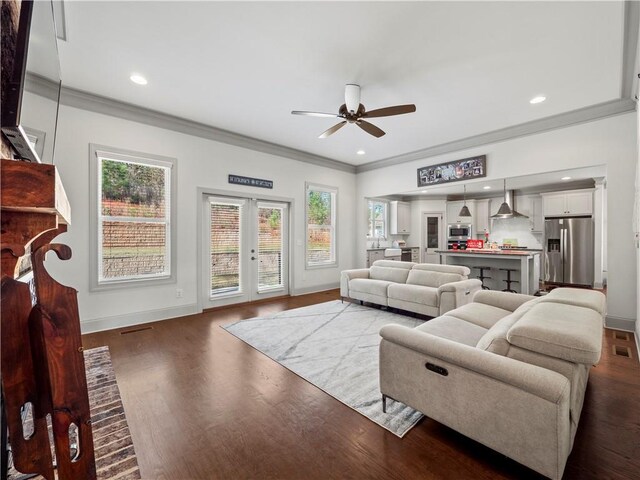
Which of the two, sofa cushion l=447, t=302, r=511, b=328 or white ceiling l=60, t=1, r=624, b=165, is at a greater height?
white ceiling l=60, t=1, r=624, b=165

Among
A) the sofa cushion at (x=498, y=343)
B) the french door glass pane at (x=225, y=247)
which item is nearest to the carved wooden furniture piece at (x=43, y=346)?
the sofa cushion at (x=498, y=343)

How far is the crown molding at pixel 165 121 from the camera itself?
369 centimetres

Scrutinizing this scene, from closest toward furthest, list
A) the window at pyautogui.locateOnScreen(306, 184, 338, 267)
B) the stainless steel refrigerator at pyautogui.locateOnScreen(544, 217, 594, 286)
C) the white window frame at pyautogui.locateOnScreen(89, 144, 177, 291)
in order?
the white window frame at pyautogui.locateOnScreen(89, 144, 177, 291), the window at pyautogui.locateOnScreen(306, 184, 338, 267), the stainless steel refrigerator at pyautogui.locateOnScreen(544, 217, 594, 286)

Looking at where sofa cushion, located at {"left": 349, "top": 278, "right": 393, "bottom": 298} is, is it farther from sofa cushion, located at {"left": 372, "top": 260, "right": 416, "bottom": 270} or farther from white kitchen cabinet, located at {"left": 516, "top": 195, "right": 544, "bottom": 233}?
white kitchen cabinet, located at {"left": 516, "top": 195, "right": 544, "bottom": 233}

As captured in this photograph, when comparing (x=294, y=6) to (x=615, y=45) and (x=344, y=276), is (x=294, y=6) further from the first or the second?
(x=344, y=276)

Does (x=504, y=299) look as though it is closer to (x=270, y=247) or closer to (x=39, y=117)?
(x=39, y=117)

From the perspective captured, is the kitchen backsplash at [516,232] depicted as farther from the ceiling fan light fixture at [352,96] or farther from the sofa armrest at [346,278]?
the ceiling fan light fixture at [352,96]

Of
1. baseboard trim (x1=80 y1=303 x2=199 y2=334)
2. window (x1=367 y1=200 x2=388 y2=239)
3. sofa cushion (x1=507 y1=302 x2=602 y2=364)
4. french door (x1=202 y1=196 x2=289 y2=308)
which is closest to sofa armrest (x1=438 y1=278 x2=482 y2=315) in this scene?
sofa cushion (x1=507 y1=302 x2=602 y2=364)

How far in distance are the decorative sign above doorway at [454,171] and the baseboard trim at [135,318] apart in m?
4.96

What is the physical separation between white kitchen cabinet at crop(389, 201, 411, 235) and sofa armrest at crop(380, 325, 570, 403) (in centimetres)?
678

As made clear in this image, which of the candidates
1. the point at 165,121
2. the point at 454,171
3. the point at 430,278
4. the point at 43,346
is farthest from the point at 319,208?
the point at 43,346

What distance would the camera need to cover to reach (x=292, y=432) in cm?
191

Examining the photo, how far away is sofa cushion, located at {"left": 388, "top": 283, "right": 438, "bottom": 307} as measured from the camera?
13.5ft

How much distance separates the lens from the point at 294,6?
2.29m
